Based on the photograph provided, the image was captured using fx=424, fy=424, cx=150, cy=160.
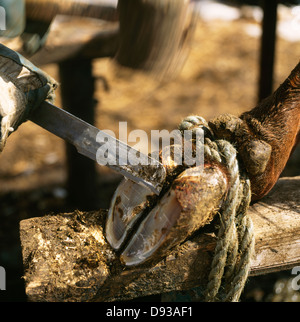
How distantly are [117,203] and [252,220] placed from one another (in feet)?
1.58

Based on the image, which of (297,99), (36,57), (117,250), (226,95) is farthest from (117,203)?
(226,95)

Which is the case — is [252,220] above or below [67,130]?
below

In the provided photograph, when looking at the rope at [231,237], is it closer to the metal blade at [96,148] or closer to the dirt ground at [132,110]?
the metal blade at [96,148]

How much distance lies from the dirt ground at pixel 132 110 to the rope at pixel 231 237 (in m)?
1.22

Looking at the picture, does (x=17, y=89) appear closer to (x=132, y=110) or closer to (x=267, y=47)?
(x=267, y=47)

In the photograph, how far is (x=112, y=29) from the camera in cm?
279

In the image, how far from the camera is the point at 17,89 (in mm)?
1252

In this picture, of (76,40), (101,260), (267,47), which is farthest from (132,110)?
(101,260)

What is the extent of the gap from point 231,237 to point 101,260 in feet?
1.29

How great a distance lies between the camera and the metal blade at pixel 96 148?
1.29 metres

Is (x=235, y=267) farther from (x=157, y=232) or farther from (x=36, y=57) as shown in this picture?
(x=36, y=57)

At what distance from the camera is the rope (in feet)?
4.17

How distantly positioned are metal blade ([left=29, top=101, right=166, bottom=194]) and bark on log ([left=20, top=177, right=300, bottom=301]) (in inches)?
7.9

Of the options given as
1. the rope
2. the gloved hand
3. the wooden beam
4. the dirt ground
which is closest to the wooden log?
the dirt ground
